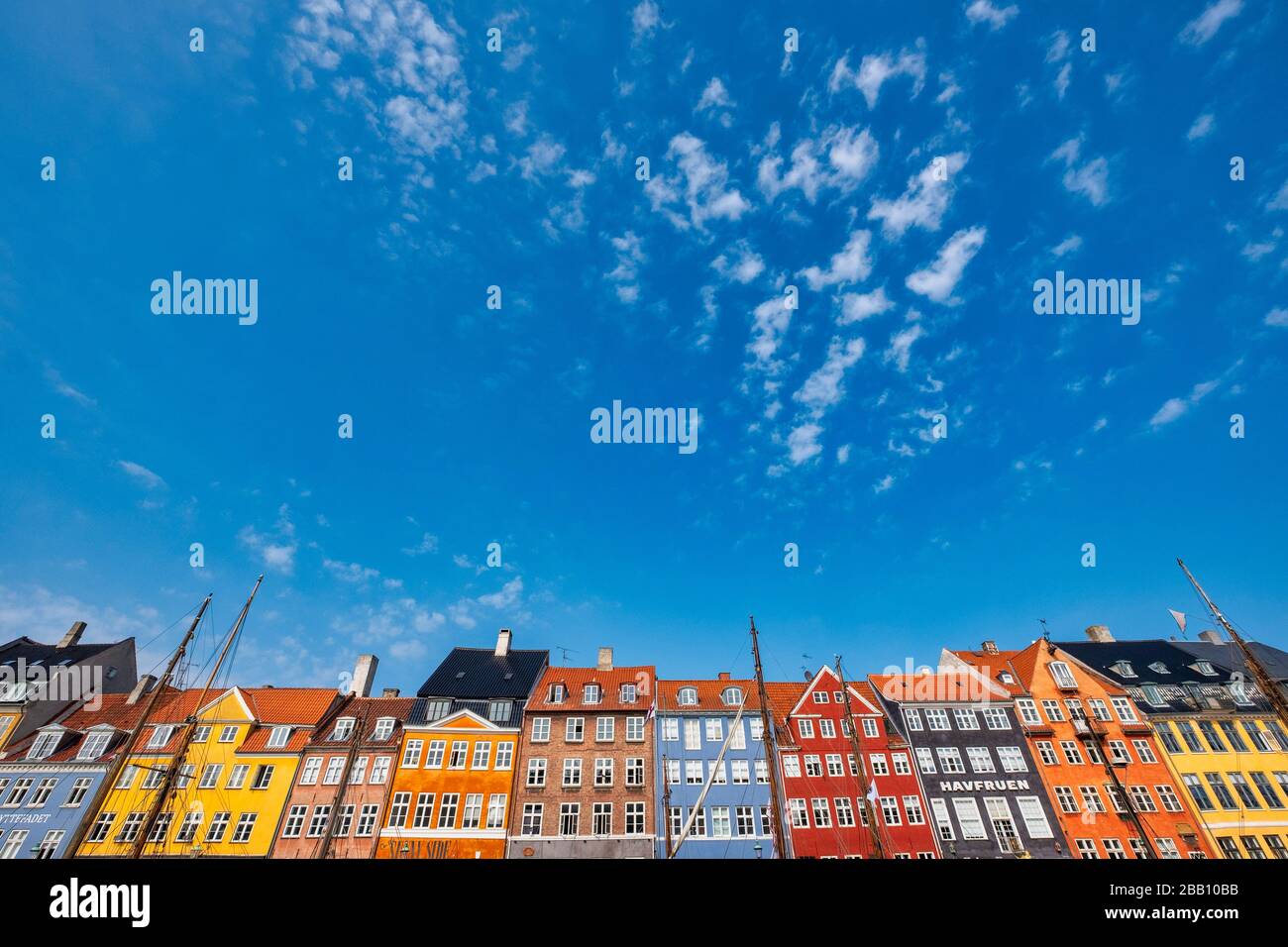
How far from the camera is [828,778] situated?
4544 centimetres

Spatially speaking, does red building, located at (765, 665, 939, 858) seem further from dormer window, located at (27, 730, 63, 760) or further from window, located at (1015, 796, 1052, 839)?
dormer window, located at (27, 730, 63, 760)

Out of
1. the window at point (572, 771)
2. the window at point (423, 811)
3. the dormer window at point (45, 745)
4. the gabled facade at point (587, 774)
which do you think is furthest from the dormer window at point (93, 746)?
the window at point (572, 771)

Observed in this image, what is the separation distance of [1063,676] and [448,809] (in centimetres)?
5034

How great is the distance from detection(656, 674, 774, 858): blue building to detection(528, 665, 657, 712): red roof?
1.58 metres

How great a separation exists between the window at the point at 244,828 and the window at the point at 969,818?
165ft

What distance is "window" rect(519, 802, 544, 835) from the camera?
42812mm

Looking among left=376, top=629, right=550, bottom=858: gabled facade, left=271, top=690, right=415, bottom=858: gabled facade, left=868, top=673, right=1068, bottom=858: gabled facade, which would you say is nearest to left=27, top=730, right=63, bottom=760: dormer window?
left=271, top=690, right=415, bottom=858: gabled facade

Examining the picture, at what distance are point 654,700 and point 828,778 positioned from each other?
1435 centimetres

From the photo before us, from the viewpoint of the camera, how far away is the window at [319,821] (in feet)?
138

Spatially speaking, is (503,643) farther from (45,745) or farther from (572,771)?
(45,745)

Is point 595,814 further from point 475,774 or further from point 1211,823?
point 1211,823

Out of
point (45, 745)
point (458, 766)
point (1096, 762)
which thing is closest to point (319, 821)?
point (458, 766)
